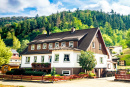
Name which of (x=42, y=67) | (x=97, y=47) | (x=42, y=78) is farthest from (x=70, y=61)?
(x=97, y=47)

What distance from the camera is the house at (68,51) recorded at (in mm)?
32594

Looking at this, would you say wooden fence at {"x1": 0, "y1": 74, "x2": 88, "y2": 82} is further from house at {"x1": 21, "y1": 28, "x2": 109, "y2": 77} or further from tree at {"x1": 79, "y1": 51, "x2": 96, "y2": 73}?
house at {"x1": 21, "y1": 28, "x2": 109, "y2": 77}

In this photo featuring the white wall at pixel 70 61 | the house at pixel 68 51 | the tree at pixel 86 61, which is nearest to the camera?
the tree at pixel 86 61

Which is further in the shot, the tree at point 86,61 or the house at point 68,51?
the house at point 68,51

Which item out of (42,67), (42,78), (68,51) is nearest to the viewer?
(42,78)

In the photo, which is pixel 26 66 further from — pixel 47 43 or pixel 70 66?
pixel 70 66

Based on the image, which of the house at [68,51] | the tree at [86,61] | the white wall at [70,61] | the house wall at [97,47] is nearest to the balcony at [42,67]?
the house at [68,51]

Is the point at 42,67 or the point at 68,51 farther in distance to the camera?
the point at 42,67

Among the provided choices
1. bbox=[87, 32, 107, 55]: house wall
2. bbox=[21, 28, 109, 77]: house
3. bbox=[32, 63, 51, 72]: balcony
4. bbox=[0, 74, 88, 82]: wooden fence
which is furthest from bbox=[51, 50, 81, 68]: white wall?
bbox=[87, 32, 107, 55]: house wall

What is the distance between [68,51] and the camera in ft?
107

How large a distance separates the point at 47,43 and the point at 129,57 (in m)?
50.4

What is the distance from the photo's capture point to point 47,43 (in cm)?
4044

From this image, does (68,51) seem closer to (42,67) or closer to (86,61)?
(86,61)

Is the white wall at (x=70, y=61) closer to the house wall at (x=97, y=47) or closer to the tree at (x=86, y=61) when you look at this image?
the tree at (x=86, y=61)
